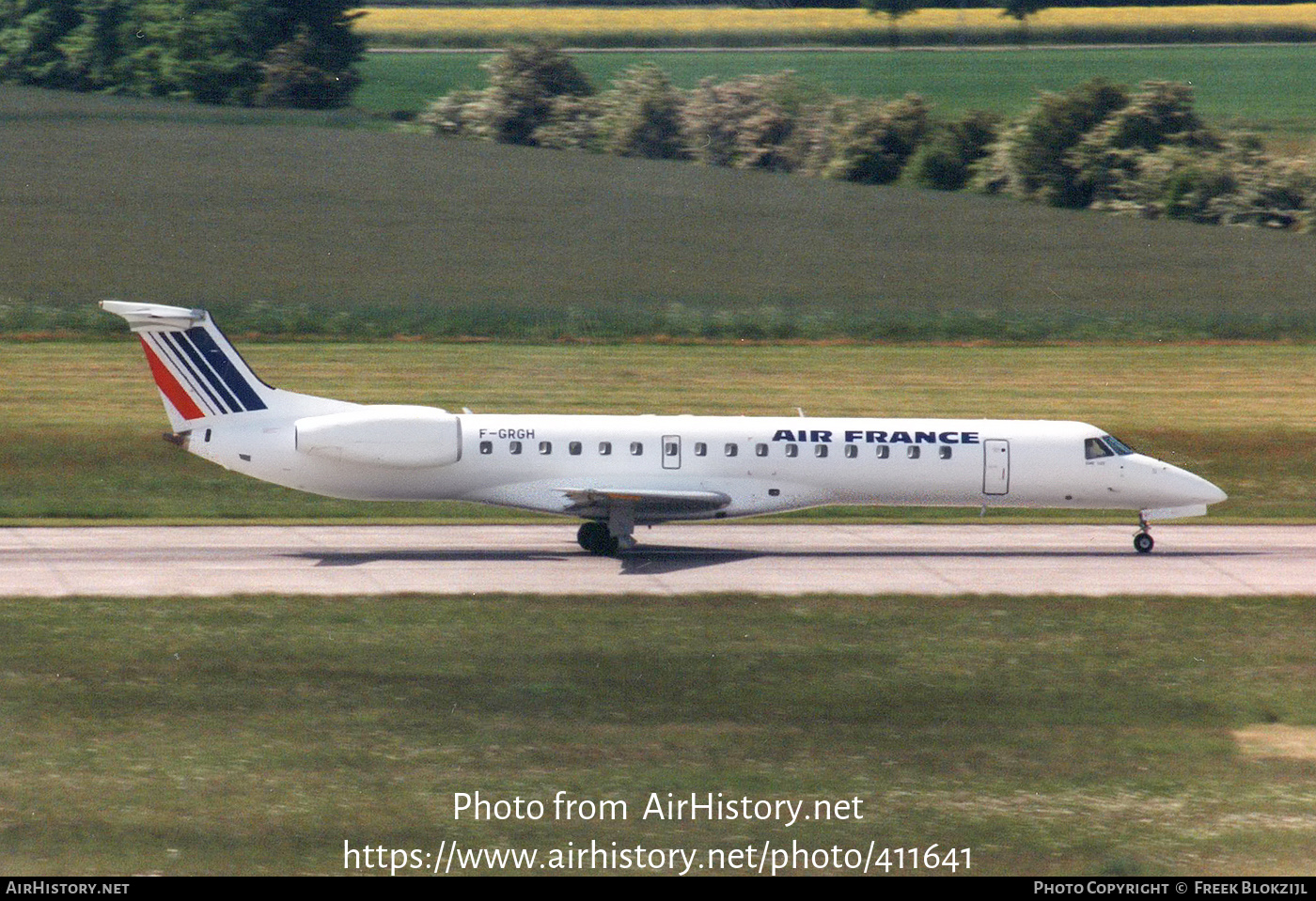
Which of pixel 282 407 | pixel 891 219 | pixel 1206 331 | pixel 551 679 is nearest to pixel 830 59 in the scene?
pixel 891 219

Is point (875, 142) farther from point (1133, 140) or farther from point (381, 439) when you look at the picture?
point (381, 439)

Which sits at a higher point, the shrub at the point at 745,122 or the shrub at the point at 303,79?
the shrub at the point at 303,79

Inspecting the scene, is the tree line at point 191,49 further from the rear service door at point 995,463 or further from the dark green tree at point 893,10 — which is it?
the rear service door at point 995,463

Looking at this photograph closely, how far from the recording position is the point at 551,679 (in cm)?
2125

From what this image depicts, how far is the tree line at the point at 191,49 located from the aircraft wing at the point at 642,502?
49314 millimetres

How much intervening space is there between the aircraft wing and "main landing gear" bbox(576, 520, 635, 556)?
27 centimetres

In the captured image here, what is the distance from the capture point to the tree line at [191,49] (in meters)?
74.2

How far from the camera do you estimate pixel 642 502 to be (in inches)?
1168

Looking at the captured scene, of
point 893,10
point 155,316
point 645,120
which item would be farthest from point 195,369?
point 893,10

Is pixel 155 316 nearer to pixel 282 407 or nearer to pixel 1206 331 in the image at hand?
pixel 282 407

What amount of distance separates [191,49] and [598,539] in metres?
53.5

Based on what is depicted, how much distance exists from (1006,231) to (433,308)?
23592 millimetres

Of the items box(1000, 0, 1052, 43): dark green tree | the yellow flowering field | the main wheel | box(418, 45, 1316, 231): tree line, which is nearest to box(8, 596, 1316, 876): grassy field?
the main wheel

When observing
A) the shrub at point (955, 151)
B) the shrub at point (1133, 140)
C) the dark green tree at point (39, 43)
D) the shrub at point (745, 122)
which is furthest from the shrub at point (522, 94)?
the shrub at point (1133, 140)
